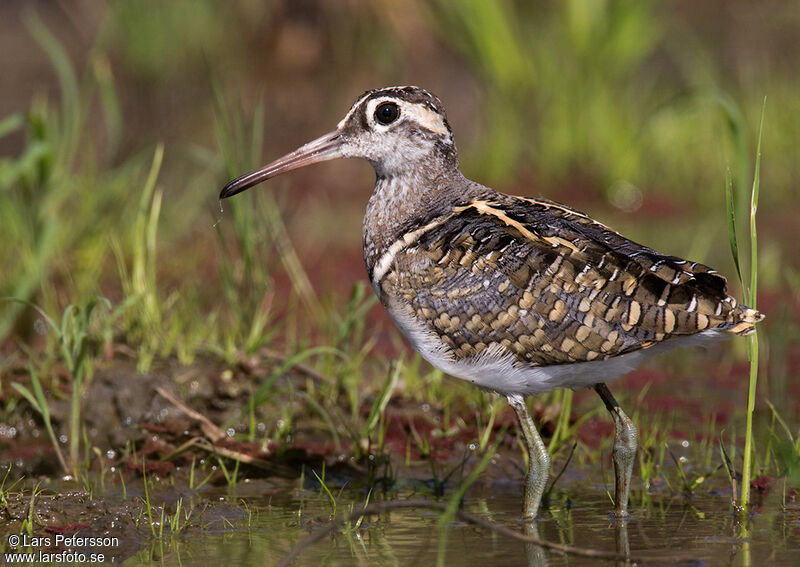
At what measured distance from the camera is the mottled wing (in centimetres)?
469

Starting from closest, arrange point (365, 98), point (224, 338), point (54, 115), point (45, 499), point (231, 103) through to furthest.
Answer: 1. point (45, 499)
2. point (365, 98)
3. point (224, 338)
4. point (54, 115)
5. point (231, 103)

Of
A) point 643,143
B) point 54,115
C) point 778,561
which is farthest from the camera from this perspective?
point 643,143

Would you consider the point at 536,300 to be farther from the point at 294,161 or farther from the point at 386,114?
the point at 294,161

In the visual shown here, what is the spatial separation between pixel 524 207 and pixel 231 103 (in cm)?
860

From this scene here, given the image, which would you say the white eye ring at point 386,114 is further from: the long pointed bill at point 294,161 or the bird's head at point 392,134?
the long pointed bill at point 294,161

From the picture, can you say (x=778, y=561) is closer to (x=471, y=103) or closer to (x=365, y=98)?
(x=365, y=98)

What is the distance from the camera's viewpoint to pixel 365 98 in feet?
18.2

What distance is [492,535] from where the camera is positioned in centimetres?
479

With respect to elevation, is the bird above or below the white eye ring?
below

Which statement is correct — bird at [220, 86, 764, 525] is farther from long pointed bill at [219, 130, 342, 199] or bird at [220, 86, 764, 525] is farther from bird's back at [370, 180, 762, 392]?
long pointed bill at [219, 130, 342, 199]

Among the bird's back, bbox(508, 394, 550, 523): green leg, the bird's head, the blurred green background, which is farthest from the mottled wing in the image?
the blurred green background

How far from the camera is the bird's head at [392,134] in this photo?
5.54 metres

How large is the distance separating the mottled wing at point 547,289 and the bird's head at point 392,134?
20.5 inches

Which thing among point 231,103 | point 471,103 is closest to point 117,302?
point 231,103
